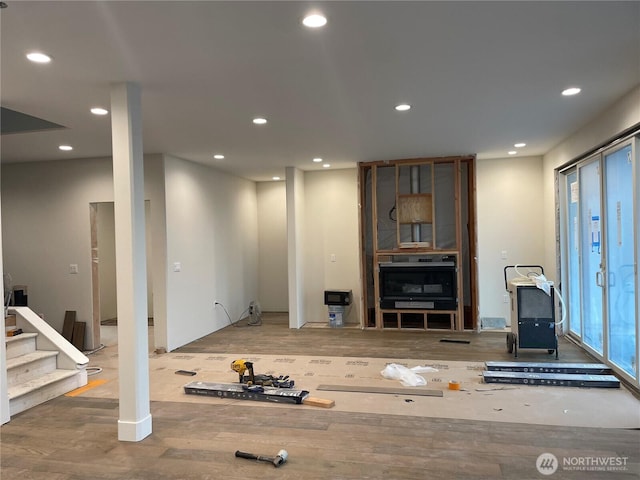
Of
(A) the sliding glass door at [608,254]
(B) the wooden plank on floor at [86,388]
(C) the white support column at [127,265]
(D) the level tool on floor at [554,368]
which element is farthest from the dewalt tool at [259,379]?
(A) the sliding glass door at [608,254]

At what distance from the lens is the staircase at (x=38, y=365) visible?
4.25 metres

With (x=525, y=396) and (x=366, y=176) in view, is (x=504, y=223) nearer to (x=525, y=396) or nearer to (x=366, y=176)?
(x=366, y=176)

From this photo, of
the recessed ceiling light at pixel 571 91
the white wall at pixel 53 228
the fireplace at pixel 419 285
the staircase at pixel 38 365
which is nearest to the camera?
the recessed ceiling light at pixel 571 91

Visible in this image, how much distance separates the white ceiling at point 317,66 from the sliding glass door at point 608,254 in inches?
26.0

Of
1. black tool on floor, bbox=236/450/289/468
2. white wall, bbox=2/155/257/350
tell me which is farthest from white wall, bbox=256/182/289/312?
black tool on floor, bbox=236/450/289/468

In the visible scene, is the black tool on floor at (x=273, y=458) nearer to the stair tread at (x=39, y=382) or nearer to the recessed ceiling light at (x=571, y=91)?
the stair tread at (x=39, y=382)

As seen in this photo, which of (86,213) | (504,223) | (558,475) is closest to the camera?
(558,475)

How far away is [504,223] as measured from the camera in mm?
7426

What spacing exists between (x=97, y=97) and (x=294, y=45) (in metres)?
1.94

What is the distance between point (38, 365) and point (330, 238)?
4889 millimetres

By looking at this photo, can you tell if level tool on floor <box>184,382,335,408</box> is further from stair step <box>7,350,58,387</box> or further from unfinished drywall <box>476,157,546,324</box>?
unfinished drywall <box>476,157,546,324</box>

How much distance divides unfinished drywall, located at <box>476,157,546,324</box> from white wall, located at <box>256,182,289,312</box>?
13.0 feet

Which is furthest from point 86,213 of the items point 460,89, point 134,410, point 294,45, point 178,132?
point 460,89

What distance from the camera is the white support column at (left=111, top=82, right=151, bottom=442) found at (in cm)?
341
